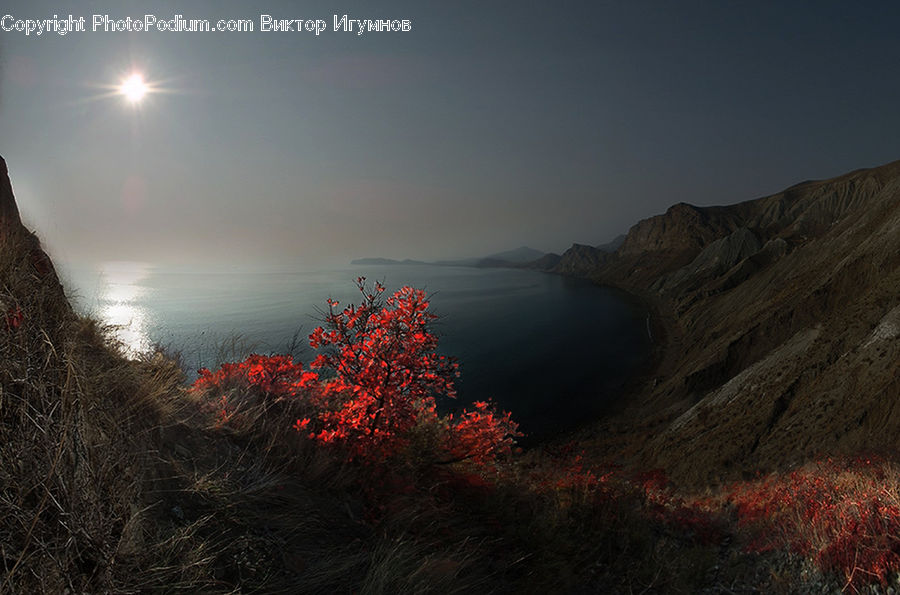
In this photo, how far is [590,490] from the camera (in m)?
6.71

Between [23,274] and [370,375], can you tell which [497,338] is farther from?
[23,274]

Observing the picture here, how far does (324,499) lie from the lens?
4051 millimetres

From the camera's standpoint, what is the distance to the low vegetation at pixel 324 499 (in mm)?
1830

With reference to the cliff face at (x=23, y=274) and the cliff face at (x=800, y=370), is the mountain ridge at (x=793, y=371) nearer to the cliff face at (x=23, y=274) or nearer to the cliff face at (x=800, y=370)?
the cliff face at (x=800, y=370)

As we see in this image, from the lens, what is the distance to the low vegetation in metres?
1.83

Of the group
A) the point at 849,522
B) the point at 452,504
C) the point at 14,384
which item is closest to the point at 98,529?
the point at 14,384

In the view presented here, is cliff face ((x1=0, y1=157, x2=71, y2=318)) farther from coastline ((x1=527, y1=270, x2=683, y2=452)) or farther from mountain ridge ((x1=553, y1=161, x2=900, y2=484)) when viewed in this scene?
coastline ((x1=527, y1=270, x2=683, y2=452))

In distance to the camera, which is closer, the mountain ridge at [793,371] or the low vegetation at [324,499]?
the low vegetation at [324,499]

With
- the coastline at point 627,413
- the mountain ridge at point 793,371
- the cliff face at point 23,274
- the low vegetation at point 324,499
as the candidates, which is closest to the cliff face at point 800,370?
the mountain ridge at point 793,371

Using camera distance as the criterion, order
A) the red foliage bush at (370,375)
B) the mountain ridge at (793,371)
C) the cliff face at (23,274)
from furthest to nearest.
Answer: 1. the mountain ridge at (793,371)
2. the red foliage bush at (370,375)
3. the cliff face at (23,274)

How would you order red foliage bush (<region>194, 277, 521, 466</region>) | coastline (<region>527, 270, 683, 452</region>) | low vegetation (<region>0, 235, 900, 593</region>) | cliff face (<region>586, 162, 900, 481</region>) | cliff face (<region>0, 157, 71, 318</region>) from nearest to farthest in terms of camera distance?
1. low vegetation (<region>0, 235, 900, 593</region>)
2. cliff face (<region>0, 157, 71, 318</region>)
3. red foliage bush (<region>194, 277, 521, 466</region>)
4. cliff face (<region>586, 162, 900, 481</region>)
5. coastline (<region>527, 270, 683, 452</region>)

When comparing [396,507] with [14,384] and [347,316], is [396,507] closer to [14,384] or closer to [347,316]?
[347,316]

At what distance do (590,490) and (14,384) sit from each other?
306 inches

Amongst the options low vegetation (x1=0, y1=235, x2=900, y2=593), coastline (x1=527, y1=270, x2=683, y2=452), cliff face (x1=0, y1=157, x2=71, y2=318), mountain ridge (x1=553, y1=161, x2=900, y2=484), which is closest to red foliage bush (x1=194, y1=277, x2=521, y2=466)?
low vegetation (x1=0, y1=235, x2=900, y2=593)
